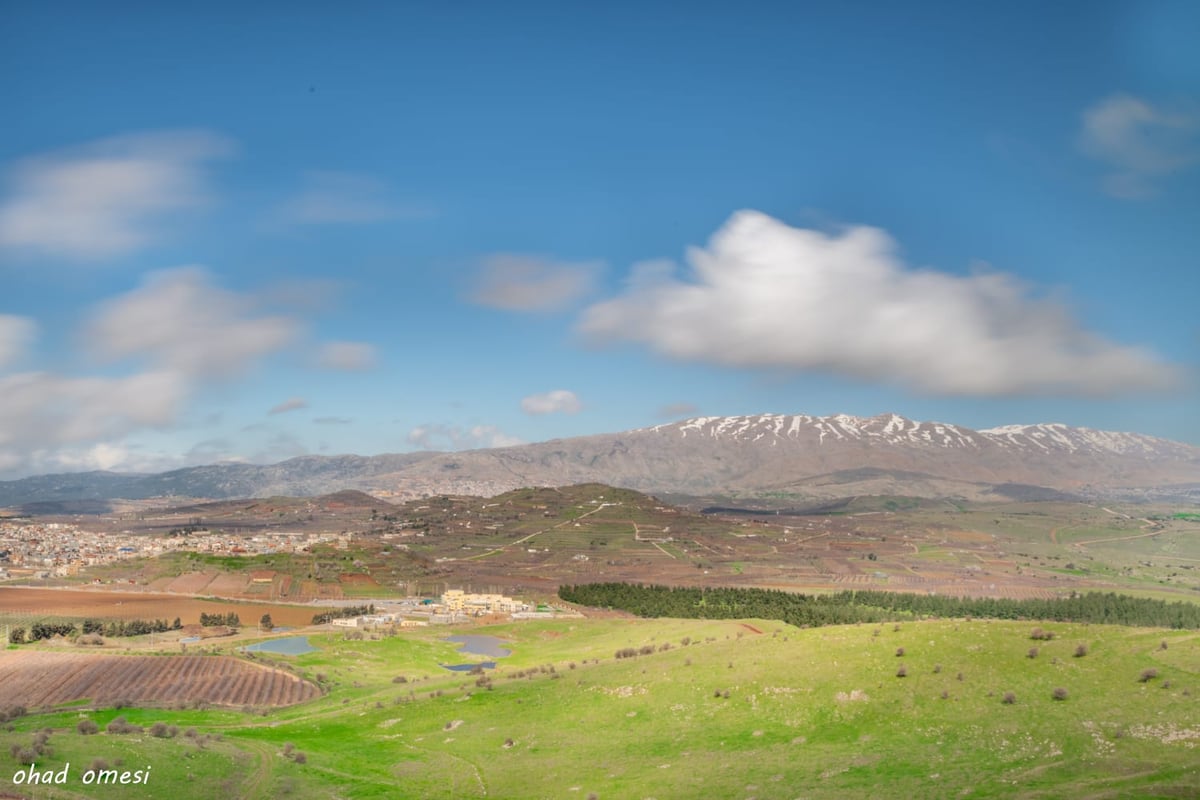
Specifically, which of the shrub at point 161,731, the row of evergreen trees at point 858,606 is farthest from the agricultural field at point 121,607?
the shrub at point 161,731

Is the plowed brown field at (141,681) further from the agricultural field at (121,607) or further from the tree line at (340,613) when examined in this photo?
the tree line at (340,613)

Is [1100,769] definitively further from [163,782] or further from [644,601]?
[644,601]

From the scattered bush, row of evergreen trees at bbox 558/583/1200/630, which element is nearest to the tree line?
row of evergreen trees at bbox 558/583/1200/630

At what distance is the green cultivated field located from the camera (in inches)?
1388

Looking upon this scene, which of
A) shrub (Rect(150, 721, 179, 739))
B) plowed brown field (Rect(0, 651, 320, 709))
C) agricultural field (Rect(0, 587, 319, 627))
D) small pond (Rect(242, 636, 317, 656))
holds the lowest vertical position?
agricultural field (Rect(0, 587, 319, 627))

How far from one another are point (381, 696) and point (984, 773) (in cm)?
5462

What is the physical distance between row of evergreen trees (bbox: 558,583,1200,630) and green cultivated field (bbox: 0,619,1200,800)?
68402mm

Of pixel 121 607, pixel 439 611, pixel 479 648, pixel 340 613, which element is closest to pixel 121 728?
pixel 479 648

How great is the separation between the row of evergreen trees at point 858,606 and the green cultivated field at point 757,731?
68402mm

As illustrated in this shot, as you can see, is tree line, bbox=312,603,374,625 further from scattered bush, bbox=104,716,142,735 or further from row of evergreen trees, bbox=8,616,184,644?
scattered bush, bbox=104,716,142,735

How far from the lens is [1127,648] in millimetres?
45531

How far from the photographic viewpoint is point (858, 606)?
138500 millimetres

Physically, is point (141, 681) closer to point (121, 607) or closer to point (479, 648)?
point (479, 648)

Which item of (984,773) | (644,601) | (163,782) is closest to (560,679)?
(163,782)
